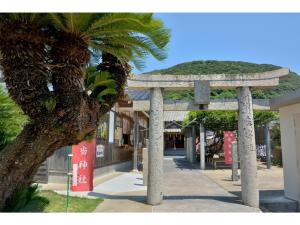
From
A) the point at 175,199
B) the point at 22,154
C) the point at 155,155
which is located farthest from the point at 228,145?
the point at 22,154

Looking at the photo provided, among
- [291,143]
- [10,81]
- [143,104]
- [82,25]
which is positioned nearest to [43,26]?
[82,25]

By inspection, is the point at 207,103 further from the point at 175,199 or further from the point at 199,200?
the point at 175,199

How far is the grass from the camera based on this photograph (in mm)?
6458

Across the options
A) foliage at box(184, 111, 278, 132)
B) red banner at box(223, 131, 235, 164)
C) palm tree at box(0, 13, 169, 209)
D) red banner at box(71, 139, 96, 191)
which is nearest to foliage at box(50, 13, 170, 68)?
palm tree at box(0, 13, 169, 209)

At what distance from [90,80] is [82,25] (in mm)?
1440

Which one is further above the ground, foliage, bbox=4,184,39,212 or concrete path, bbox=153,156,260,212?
foliage, bbox=4,184,39,212

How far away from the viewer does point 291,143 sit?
962 cm

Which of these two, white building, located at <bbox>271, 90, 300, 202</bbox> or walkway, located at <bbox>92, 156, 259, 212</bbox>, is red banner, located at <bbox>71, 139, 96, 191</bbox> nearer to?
walkway, located at <bbox>92, 156, 259, 212</bbox>

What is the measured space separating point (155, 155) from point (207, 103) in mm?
2132

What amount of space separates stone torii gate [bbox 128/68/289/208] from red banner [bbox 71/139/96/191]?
75.2 inches

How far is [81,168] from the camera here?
7.09 metres

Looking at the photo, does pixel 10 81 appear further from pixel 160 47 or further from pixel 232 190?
pixel 232 190

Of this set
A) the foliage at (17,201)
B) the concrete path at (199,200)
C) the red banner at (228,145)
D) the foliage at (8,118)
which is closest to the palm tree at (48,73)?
the foliage at (17,201)

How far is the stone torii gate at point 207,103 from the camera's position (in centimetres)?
842
